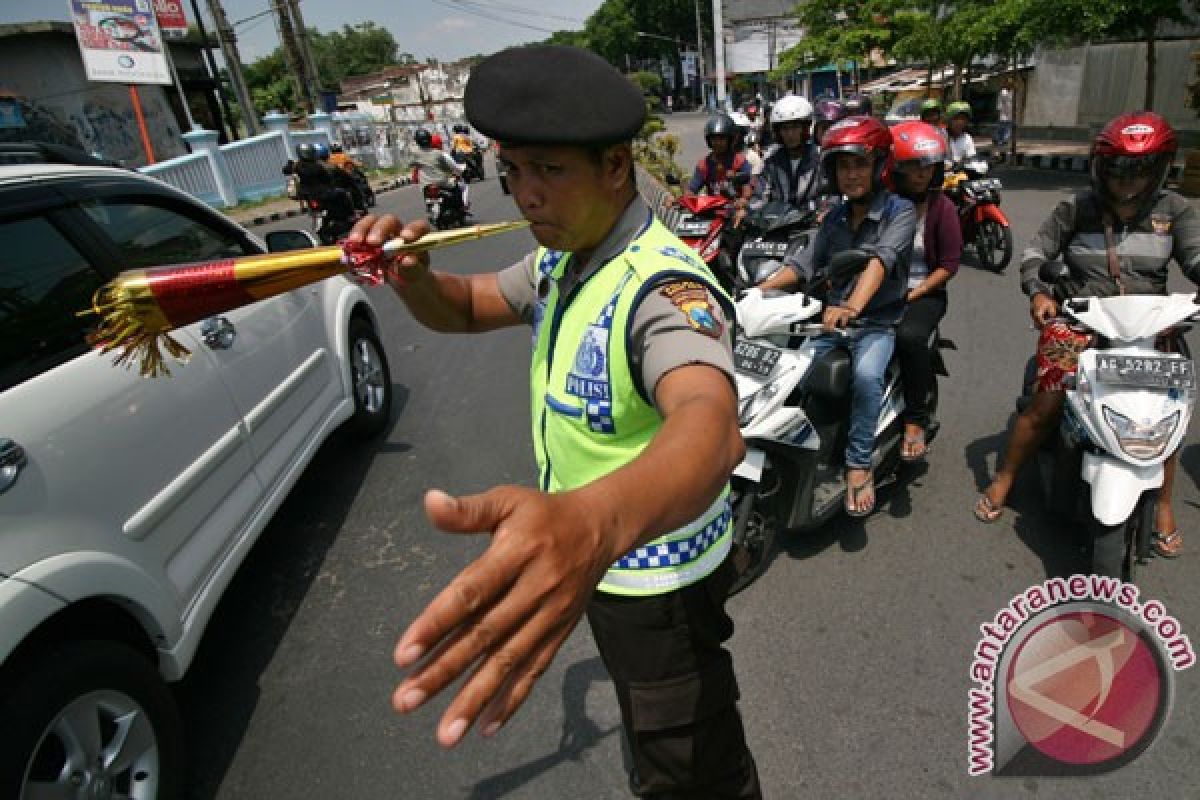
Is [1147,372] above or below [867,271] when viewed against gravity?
below

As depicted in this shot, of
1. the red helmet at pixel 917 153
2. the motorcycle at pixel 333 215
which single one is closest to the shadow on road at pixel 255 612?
the red helmet at pixel 917 153

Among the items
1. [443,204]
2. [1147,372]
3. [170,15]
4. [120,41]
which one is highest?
[170,15]

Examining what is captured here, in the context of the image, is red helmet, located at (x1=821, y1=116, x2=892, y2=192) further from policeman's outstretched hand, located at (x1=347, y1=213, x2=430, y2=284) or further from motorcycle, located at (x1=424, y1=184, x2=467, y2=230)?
motorcycle, located at (x1=424, y1=184, x2=467, y2=230)

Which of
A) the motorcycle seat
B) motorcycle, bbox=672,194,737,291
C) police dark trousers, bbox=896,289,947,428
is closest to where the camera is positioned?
the motorcycle seat

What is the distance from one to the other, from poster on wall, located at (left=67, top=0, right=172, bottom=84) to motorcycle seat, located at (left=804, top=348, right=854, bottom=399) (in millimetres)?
17589

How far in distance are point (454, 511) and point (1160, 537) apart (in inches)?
123

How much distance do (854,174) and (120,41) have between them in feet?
58.5

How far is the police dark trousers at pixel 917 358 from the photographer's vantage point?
121 inches

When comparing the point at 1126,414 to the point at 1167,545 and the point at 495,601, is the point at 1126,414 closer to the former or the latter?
the point at 1167,545

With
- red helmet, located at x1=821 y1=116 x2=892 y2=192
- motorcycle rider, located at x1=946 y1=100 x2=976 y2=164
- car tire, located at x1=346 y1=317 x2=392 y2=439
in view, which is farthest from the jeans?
motorcycle rider, located at x1=946 y1=100 x2=976 y2=164

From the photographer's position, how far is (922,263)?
3.47 meters

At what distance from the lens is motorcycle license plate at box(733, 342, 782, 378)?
251 centimetres

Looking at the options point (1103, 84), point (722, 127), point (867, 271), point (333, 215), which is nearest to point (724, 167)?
point (722, 127)

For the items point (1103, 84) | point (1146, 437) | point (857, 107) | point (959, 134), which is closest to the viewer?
point (1146, 437)
